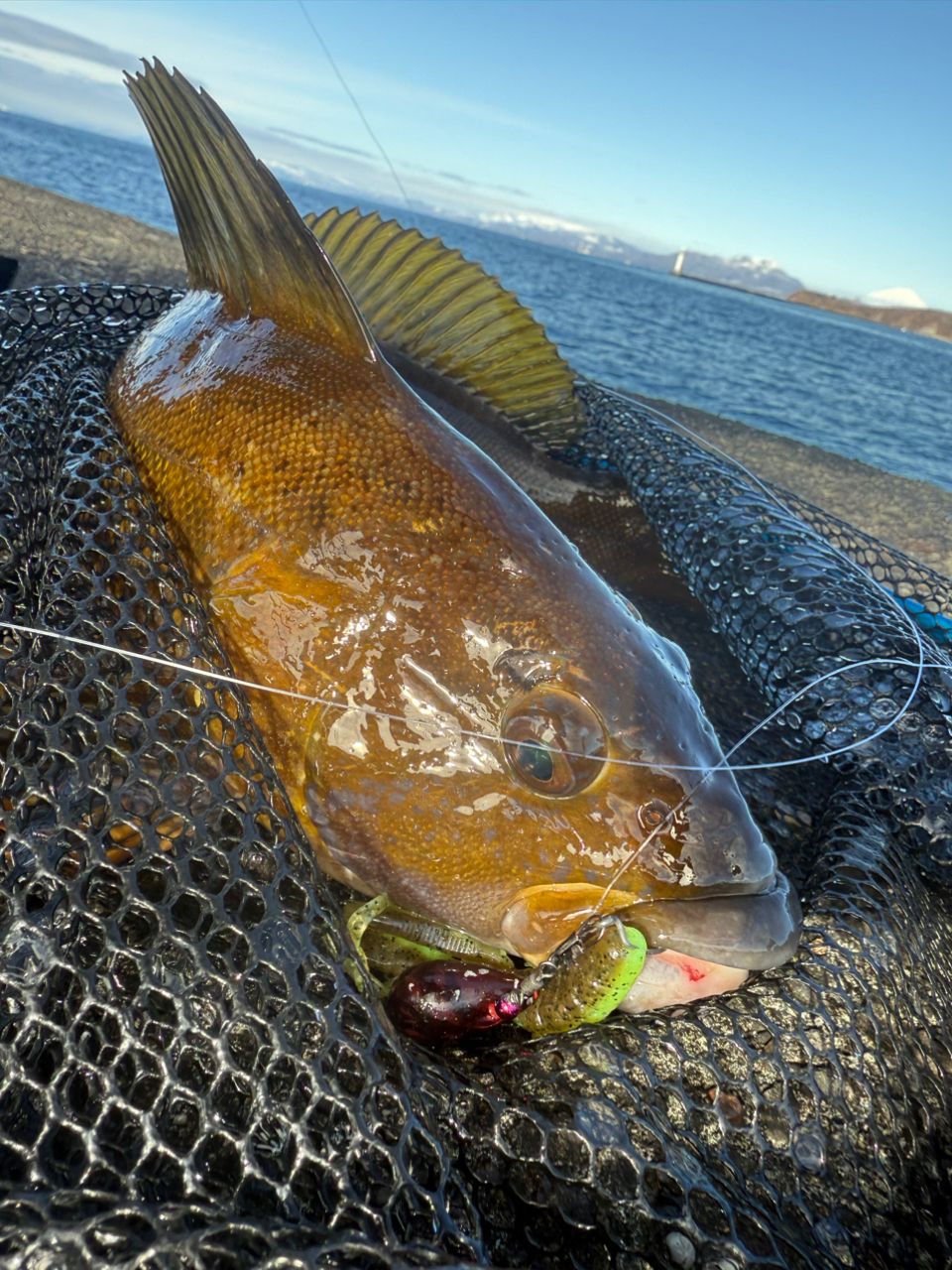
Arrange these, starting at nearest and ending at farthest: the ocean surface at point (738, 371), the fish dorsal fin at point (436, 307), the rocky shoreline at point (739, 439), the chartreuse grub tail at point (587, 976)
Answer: the chartreuse grub tail at point (587, 976) → the fish dorsal fin at point (436, 307) → the rocky shoreline at point (739, 439) → the ocean surface at point (738, 371)

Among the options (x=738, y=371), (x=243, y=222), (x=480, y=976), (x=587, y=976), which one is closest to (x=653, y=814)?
(x=587, y=976)

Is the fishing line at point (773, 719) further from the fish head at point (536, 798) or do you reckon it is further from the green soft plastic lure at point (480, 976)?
the green soft plastic lure at point (480, 976)

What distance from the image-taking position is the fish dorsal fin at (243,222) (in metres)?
2.19

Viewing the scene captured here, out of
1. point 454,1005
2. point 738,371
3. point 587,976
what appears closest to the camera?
point 587,976

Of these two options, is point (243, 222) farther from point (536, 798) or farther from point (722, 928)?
point (722, 928)

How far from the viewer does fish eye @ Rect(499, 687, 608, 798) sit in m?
1.87

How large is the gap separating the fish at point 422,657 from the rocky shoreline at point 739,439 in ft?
20.6

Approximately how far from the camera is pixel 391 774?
6.33 ft

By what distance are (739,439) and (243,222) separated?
8.75 meters

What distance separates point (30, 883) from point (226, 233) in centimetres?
183

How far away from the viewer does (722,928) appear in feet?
5.69

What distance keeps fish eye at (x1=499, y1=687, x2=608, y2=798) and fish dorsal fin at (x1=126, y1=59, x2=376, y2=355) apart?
1.08m

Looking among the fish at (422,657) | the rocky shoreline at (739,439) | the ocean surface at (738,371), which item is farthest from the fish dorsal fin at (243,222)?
the ocean surface at (738,371)

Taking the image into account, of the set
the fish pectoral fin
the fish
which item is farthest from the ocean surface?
the fish pectoral fin
